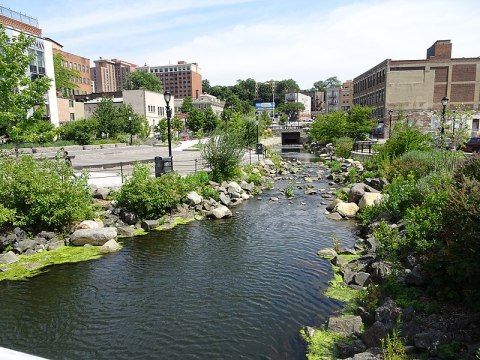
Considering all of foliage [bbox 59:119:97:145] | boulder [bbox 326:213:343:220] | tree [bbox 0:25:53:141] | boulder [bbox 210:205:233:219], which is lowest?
boulder [bbox 326:213:343:220]

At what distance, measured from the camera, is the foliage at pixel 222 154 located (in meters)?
22.8

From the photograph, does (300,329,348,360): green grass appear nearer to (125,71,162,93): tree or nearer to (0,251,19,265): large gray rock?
(0,251,19,265): large gray rock

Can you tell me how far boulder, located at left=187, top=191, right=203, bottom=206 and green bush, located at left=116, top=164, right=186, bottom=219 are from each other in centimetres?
127

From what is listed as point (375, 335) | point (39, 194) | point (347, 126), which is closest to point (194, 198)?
point (39, 194)

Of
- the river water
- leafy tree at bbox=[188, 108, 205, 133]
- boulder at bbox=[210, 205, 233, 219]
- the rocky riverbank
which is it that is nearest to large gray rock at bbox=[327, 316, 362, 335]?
the rocky riverbank

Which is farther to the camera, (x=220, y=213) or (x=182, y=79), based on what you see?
(x=182, y=79)

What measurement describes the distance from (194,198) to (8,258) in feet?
27.1

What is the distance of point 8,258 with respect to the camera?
38.9 ft

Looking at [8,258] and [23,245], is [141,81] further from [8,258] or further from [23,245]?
[8,258]

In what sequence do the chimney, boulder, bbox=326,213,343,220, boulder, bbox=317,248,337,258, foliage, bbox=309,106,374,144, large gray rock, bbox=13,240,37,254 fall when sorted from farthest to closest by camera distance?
1. the chimney
2. foliage, bbox=309,106,374,144
3. boulder, bbox=326,213,343,220
4. large gray rock, bbox=13,240,37,254
5. boulder, bbox=317,248,337,258

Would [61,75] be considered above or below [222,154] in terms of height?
above

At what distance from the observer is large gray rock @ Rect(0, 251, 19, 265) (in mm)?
11727

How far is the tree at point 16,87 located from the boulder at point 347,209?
14.1 m

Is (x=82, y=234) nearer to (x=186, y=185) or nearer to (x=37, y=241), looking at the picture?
(x=37, y=241)
